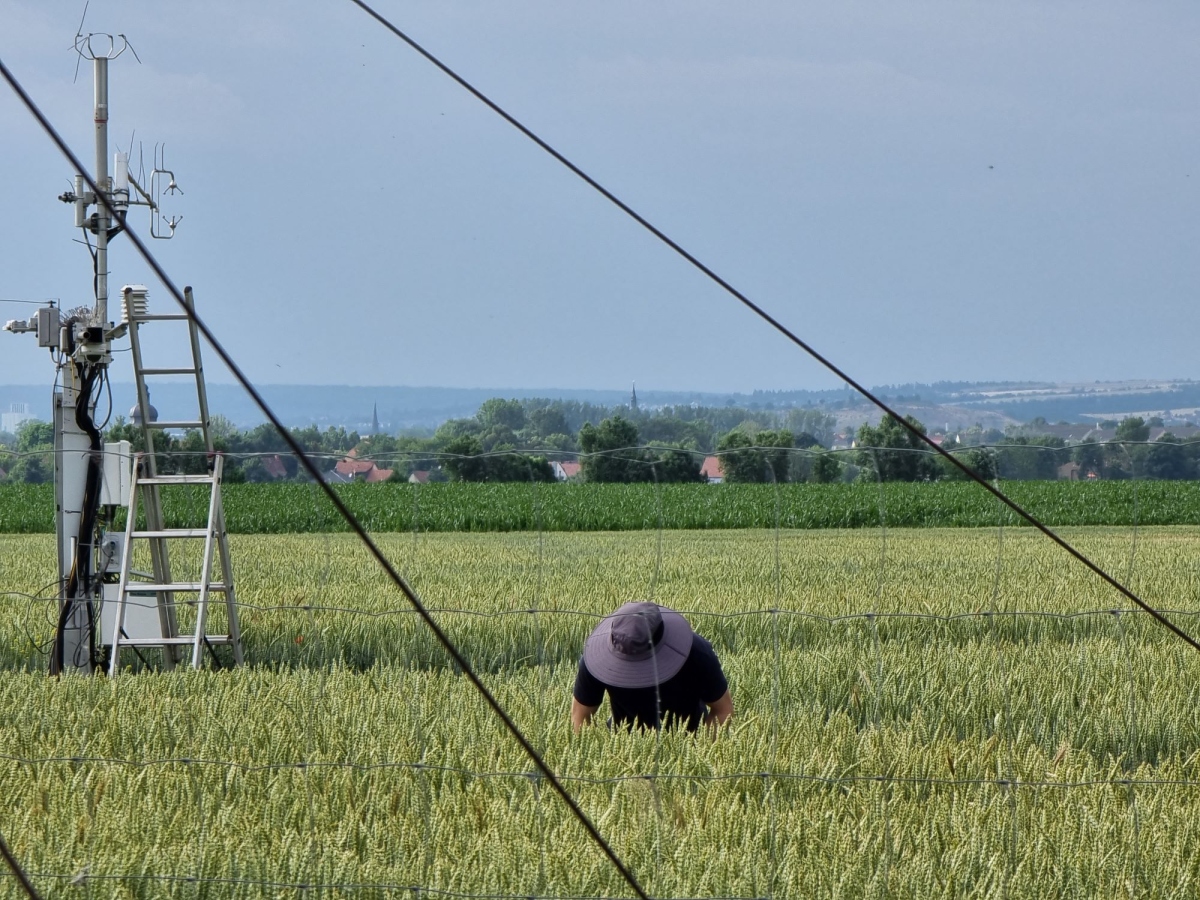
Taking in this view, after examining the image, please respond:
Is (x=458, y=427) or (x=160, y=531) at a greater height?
(x=160, y=531)

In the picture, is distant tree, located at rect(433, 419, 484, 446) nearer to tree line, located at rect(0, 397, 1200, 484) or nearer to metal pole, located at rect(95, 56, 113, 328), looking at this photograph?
tree line, located at rect(0, 397, 1200, 484)

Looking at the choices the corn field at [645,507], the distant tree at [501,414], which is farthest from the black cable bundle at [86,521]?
the distant tree at [501,414]

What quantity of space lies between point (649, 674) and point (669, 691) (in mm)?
186

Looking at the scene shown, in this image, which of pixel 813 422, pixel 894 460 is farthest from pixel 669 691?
pixel 813 422

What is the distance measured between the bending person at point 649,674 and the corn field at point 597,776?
0.14 metres

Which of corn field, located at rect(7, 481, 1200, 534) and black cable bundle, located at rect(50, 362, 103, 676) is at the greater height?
black cable bundle, located at rect(50, 362, 103, 676)

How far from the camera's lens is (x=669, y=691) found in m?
4.65

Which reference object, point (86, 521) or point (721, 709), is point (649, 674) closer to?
point (721, 709)

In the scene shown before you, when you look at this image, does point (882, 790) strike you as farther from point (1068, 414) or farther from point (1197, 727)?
point (1068, 414)

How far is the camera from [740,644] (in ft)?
24.6

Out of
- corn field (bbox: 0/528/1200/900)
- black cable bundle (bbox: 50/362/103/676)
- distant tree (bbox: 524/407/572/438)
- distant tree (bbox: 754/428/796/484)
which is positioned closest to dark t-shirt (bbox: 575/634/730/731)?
corn field (bbox: 0/528/1200/900)

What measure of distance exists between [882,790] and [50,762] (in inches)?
107

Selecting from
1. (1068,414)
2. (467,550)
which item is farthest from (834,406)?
(467,550)

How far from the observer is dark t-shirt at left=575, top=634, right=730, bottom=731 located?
4.62 meters
